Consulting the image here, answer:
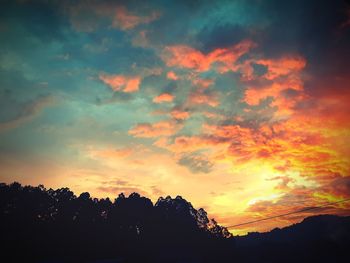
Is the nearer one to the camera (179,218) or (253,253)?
(253,253)

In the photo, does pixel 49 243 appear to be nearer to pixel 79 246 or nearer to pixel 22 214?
pixel 79 246

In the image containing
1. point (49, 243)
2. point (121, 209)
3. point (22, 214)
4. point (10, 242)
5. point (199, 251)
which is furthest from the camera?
point (121, 209)

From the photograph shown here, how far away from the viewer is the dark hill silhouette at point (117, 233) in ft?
197

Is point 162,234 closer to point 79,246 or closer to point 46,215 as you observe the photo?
point 79,246

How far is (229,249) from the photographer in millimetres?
80812

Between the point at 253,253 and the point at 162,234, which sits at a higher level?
the point at 162,234

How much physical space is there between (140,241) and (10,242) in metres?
29.9

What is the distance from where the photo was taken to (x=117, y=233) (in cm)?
7375

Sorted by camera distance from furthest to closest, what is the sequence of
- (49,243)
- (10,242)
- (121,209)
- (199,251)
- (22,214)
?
(121,209), (199,251), (22,214), (49,243), (10,242)

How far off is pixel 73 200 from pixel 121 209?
1393 cm

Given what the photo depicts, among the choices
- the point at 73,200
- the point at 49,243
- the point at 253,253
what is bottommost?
the point at 253,253

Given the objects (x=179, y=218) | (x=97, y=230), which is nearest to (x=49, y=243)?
(x=97, y=230)

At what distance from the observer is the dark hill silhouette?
60.0m

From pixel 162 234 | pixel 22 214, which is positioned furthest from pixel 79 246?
pixel 162 234
